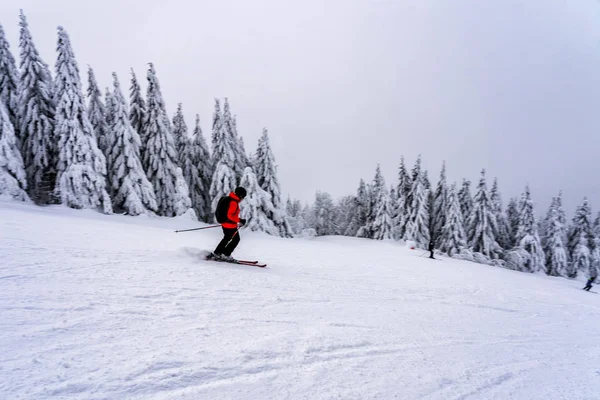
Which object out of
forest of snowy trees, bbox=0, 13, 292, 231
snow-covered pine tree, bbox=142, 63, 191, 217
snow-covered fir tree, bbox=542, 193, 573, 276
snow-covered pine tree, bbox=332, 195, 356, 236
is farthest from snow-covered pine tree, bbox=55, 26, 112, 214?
snow-covered fir tree, bbox=542, 193, 573, 276

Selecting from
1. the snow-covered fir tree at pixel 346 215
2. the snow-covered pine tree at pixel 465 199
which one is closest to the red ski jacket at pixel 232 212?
the snow-covered pine tree at pixel 465 199

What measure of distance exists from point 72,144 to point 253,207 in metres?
14.5

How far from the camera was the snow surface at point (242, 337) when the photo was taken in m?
2.66

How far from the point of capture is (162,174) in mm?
27922

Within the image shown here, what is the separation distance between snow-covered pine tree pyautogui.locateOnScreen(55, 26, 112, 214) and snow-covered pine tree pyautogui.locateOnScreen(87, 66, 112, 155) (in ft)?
18.2

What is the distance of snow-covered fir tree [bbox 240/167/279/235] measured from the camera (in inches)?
1067

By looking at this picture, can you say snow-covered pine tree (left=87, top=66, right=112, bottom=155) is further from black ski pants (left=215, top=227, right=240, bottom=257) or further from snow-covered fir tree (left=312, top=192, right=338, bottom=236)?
snow-covered fir tree (left=312, top=192, right=338, bottom=236)

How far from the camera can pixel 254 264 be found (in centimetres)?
810

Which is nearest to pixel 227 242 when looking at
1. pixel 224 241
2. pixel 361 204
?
pixel 224 241

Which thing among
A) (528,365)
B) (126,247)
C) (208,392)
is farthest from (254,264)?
(528,365)

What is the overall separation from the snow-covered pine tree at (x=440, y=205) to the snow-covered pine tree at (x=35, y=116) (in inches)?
1734

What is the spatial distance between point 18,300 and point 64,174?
21.8 metres

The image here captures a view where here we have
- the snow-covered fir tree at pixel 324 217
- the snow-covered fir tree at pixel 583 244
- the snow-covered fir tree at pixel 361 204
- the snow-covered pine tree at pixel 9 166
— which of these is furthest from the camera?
the snow-covered fir tree at pixel 324 217

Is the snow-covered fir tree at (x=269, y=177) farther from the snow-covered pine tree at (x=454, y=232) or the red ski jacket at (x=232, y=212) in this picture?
the red ski jacket at (x=232, y=212)
